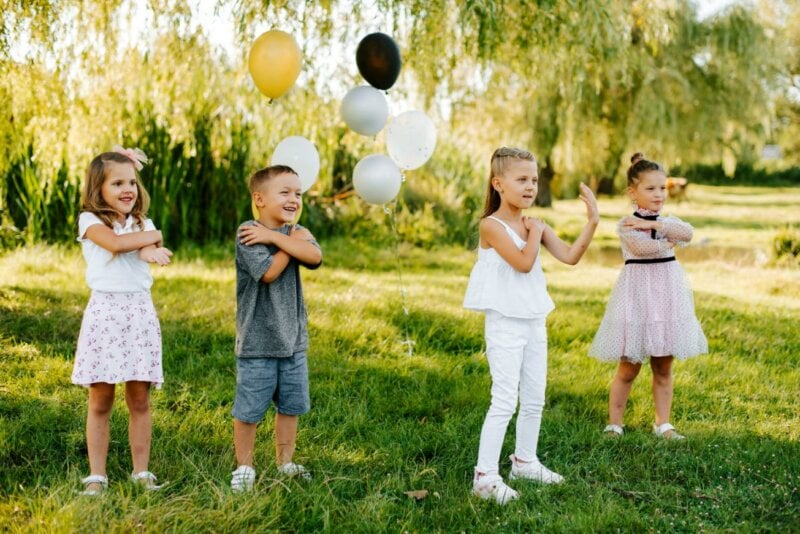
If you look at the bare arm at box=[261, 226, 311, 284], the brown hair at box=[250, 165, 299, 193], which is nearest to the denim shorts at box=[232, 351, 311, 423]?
the bare arm at box=[261, 226, 311, 284]

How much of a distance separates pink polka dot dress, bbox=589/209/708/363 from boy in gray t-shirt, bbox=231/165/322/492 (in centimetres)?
169

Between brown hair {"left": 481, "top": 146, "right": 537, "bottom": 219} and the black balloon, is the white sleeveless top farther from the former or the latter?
the black balloon

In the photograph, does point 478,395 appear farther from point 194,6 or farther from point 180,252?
point 180,252

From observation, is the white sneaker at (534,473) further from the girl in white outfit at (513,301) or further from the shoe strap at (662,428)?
the shoe strap at (662,428)

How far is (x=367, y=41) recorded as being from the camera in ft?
16.4

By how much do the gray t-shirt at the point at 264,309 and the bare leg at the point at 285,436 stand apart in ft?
1.09

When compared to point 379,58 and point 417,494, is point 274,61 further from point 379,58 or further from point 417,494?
point 417,494

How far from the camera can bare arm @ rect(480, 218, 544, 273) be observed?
3193mm

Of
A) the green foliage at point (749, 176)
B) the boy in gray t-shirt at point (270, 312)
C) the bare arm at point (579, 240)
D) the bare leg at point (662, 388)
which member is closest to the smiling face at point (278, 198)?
the boy in gray t-shirt at point (270, 312)

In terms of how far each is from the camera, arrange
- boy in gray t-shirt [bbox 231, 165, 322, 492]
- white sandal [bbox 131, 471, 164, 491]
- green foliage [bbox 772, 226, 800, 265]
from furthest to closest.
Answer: green foliage [bbox 772, 226, 800, 265] → boy in gray t-shirt [bbox 231, 165, 322, 492] → white sandal [bbox 131, 471, 164, 491]

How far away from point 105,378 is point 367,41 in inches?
113

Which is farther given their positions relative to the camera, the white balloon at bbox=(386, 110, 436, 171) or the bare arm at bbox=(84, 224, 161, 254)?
the white balloon at bbox=(386, 110, 436, 171)

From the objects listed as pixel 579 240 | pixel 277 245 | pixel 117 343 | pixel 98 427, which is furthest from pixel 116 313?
pixel 579 240

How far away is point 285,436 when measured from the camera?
130 inches
